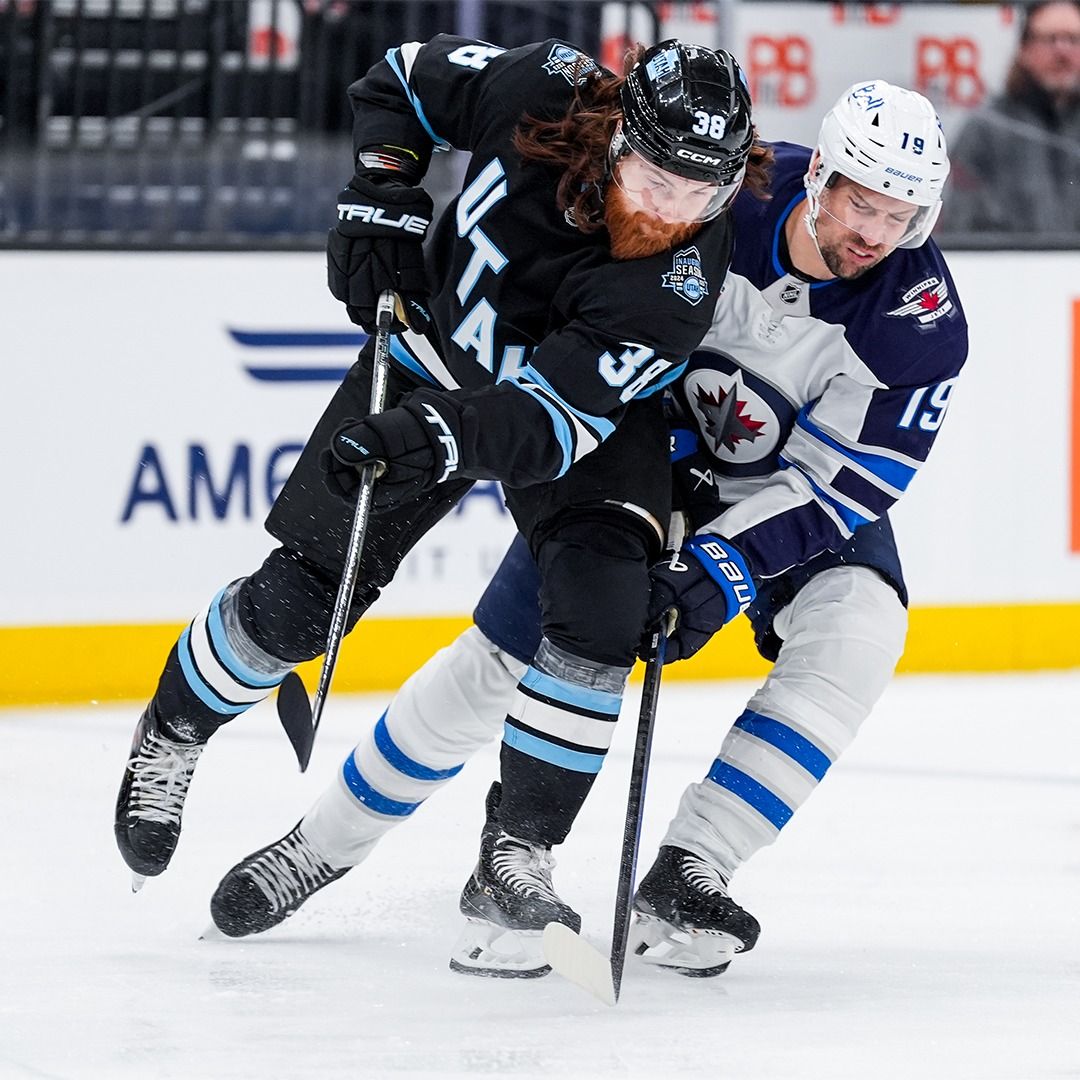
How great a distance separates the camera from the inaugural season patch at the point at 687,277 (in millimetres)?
2168

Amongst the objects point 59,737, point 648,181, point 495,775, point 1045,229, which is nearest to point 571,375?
point 648,181

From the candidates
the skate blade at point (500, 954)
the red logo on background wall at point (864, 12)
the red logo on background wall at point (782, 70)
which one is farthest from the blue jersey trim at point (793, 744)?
the red logo on background wall at point (864, 12)

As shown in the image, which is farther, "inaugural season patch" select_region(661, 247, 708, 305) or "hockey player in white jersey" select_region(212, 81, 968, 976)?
"hockey player in white jersey" select_region(212, 81, 968, 976)

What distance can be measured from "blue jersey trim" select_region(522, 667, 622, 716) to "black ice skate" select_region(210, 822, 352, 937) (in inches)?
18.9

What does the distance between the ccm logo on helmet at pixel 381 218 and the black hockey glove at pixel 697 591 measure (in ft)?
1.72

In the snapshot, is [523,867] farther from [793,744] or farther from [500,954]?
[793,744]

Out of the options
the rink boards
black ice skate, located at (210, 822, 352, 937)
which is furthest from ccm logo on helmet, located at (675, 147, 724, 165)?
the rink boards

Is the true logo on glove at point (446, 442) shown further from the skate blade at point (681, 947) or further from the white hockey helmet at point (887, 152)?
the skate blade at point (681, 947)

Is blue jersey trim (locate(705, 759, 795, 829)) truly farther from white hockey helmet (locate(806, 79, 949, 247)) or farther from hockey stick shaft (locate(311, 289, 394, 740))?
white hockey helmet (locate(806, 79, 949, 247))

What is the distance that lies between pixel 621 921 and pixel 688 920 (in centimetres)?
12

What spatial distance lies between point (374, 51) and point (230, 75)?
313mm

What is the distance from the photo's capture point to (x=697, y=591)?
226cm

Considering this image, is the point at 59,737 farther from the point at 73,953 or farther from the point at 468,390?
the point at 468,390

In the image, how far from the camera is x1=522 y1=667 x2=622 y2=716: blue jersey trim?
218 centimetres
